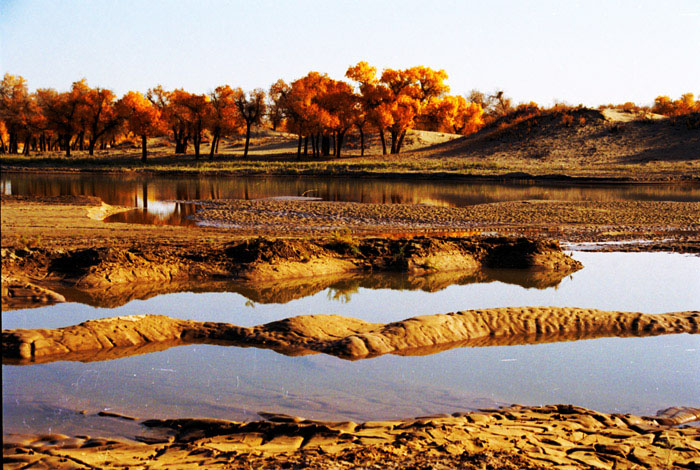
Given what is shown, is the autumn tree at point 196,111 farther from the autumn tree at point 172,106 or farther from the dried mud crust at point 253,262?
the dried mud crust at point 253,262

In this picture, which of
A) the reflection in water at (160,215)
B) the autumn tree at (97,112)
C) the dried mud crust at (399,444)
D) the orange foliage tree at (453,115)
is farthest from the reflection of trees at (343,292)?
the orange foliage tree at (453,115)

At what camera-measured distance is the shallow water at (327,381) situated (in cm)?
725

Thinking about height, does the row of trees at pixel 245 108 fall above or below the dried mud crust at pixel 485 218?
above

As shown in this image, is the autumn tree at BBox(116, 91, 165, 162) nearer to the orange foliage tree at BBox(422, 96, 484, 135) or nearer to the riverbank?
the riverbank

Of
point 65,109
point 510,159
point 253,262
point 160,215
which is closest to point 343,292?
point 253,262

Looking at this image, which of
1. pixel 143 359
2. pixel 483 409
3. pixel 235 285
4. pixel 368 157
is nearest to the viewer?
pixel 483 409

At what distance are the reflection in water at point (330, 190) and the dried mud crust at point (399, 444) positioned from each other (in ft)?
71.4

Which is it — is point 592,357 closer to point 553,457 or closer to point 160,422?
point 553,457

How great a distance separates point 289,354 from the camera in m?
9.27

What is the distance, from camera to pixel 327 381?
820 cm

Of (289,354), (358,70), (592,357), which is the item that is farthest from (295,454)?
(358,70)

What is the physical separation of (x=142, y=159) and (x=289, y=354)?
56971mm

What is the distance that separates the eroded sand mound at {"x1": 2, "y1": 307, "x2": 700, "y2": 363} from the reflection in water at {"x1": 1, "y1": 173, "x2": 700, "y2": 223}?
59.5 feet

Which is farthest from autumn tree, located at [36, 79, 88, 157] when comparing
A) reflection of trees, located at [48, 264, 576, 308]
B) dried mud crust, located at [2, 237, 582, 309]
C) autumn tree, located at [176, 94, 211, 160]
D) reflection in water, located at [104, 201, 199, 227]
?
reflection of trees, located at [48, 264, 576, 308]
